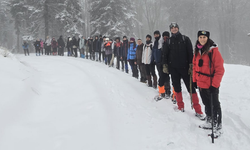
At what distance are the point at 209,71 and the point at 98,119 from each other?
105 inches

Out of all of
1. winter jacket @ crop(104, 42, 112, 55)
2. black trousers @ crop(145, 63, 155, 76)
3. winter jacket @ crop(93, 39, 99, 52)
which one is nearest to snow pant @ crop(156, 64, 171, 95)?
black trousers @ crop(145, 63, 155, 76)

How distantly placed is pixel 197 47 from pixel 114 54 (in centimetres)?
874

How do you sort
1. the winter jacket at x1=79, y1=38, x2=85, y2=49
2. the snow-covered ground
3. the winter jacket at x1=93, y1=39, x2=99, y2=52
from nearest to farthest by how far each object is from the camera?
the snow-covered ground
the winter jacket at x1=93, y1=39, x2=99, y2=52
the winter jacket at x1=79, y1=38, x2=85, y2=49

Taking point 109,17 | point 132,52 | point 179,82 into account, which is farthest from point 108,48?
point 109,17

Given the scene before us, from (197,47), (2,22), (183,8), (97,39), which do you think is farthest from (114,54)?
(2,22)

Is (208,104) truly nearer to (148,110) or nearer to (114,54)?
(148,110)

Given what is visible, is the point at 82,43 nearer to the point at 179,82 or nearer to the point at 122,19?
the point at 122,19

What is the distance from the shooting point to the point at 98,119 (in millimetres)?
4367

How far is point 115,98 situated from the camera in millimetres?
5746

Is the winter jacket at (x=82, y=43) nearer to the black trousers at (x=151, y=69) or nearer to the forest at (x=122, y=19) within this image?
the forest at (x=122, y=19)

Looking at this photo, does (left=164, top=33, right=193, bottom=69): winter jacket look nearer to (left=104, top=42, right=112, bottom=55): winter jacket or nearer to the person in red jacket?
the person in red jacket

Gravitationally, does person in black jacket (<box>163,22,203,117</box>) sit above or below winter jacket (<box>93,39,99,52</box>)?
below

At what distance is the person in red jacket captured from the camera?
3830mm

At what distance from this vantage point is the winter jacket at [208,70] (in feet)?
12.5
